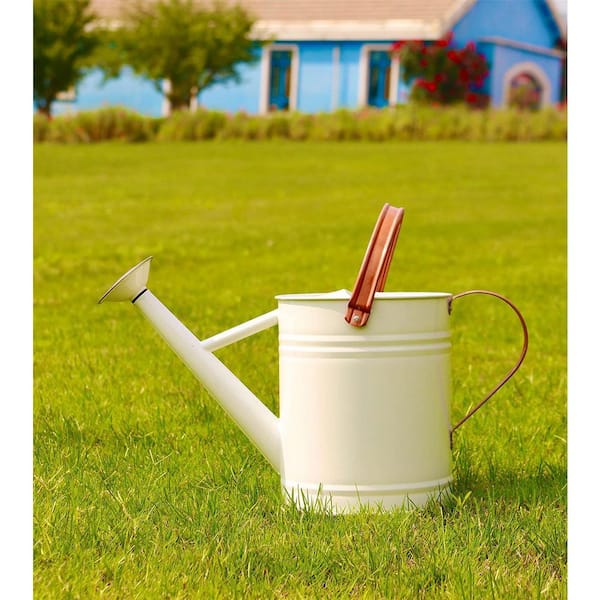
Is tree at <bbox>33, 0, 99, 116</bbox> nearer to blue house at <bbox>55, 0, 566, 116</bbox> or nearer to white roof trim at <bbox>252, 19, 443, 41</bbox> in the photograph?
blue house at <bbox>55, 0, 566, 116</bbox>

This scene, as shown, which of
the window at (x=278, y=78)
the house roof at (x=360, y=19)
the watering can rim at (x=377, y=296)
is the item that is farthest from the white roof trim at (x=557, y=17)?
the watering can rim at (x=377, y=296)

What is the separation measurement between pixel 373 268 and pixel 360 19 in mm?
18512

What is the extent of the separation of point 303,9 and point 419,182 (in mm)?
10231

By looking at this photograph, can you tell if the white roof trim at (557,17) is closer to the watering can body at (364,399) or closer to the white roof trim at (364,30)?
the white roof trim at (364,30)

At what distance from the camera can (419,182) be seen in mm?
11648

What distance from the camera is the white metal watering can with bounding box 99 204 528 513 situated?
246cm

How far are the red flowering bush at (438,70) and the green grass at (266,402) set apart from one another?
9.64 meters

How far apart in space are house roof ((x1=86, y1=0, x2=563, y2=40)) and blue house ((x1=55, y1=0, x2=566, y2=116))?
0.7 inches

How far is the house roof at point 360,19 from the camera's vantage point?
790 inches

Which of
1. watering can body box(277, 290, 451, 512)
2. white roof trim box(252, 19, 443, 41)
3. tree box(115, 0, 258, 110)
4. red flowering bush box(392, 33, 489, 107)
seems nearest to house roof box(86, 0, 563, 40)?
white roof trim box(252, 19, 443, 41)

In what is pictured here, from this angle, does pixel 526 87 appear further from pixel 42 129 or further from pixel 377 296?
pixel 377 296

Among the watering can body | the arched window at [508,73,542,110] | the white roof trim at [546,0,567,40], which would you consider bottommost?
the watering can body

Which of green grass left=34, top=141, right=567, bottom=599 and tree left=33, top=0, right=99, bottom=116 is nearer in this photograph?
green grass left=34, top=141, right=567, bottom=599

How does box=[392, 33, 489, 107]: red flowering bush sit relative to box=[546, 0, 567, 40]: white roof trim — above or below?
below
